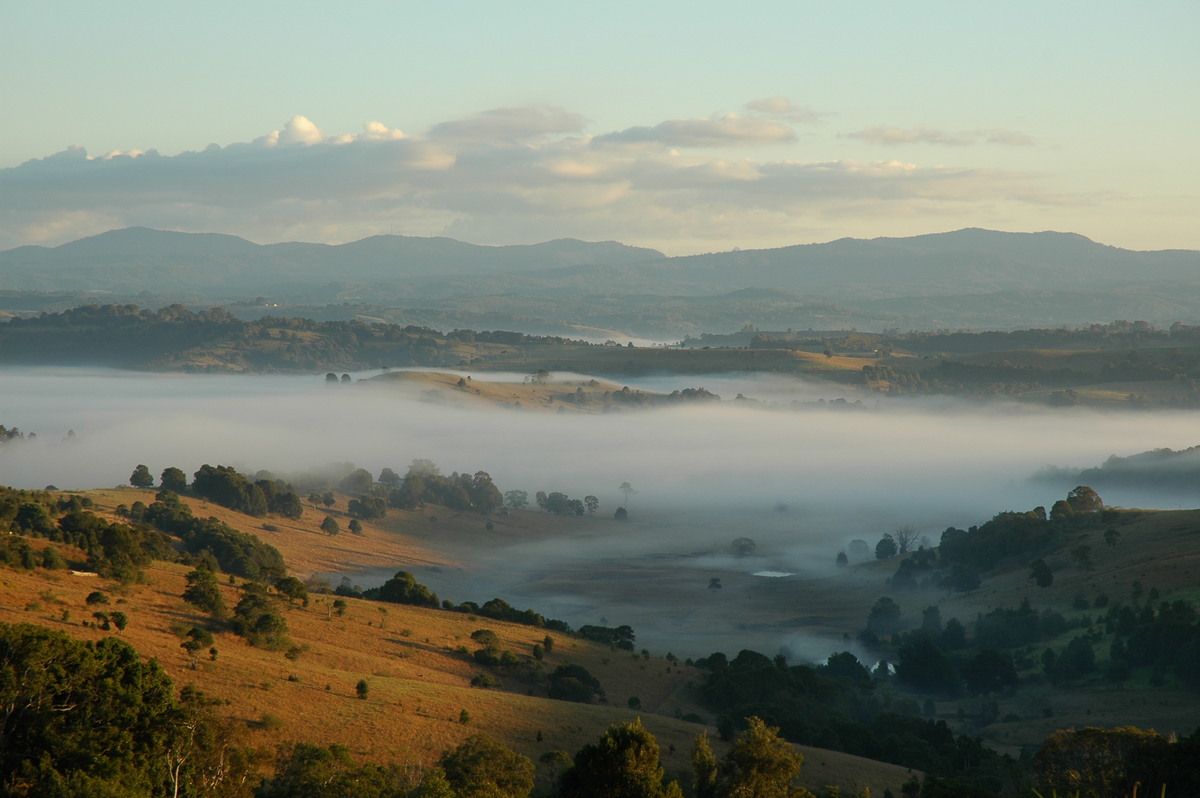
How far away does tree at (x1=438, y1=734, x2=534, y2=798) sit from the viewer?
33.7 meters

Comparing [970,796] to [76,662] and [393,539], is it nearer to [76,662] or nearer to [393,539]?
[76,662]

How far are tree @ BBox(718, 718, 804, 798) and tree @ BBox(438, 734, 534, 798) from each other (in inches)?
249

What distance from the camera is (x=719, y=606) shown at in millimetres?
111125

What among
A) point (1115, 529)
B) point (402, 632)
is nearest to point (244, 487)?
point (402, 632)

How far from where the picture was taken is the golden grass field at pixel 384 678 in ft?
134

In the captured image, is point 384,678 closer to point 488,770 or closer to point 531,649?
point 488,770

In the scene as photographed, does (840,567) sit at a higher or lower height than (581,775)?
lower

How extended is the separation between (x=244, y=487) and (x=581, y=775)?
103 m

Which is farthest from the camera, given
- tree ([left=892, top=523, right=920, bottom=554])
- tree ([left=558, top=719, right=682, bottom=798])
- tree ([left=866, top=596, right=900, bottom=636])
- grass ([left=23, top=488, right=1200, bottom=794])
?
tree ([left=892, top=523, right=920, bottom=554])

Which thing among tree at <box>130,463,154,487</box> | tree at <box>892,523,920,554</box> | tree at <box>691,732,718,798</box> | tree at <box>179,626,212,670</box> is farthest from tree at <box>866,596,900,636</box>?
tree at <box>130,463,154,487</box>

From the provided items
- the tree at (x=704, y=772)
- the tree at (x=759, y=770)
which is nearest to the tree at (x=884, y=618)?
the tree at (x=704, y=772)

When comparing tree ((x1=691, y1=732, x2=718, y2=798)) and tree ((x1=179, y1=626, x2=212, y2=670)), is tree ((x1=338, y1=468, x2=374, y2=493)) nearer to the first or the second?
tree ((x1=179, y1=626, x2=212, y2=670))

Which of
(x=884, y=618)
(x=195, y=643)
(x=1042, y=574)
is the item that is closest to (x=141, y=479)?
(x=884, y=618)

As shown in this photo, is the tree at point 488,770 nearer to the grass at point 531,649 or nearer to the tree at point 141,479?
the grass at point 531,649
